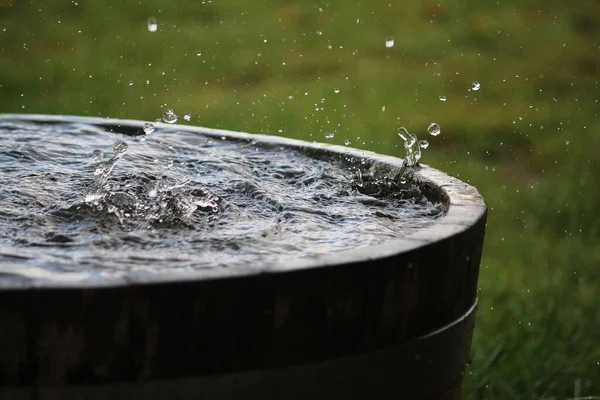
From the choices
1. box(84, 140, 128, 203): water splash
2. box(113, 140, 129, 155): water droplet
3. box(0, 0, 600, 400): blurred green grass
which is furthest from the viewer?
box(0, 0, 600, 400): blurred green grass

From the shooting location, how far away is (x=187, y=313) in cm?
148

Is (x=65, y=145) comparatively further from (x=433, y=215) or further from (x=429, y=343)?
(x=429, y=343)

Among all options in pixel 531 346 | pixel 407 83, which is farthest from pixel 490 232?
pixel 407 83

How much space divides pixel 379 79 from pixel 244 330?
A: 7.75m

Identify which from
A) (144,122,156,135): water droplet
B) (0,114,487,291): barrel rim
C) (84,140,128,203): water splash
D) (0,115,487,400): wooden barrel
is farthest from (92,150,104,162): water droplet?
(0,115,487,400): wooden barrel

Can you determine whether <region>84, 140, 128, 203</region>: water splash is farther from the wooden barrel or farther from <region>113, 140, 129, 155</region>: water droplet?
the wooden barrel

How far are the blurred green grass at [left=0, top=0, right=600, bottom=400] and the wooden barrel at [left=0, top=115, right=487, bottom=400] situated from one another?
3.41m

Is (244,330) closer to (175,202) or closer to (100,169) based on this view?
(175,202)

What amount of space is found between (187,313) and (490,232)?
458 centimetres

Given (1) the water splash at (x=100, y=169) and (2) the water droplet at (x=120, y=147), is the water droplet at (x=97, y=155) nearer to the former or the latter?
(1) the water splash at (x=100, y=169)

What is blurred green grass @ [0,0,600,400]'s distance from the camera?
21.0ft

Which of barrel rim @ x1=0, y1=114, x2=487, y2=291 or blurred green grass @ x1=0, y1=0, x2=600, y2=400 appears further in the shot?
blurred green grass @ x1=0, y1=0, x2=600, y2=400

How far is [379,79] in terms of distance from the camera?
9070mm

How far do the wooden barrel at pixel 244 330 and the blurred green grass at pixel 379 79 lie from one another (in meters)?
3.41
